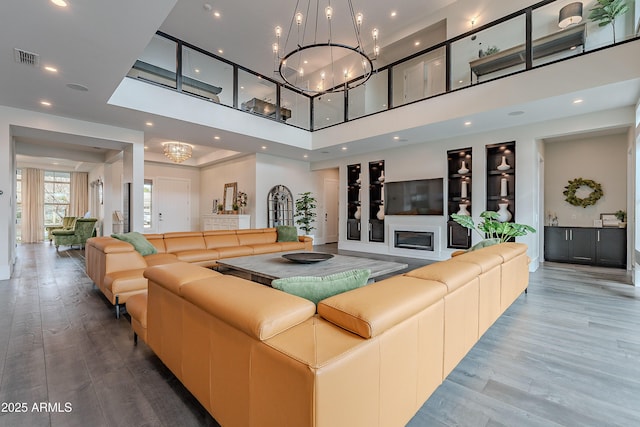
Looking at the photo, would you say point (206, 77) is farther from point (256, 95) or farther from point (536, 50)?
point (536, 50)

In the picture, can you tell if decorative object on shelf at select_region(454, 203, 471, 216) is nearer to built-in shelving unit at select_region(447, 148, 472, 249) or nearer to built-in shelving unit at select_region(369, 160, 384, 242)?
built-in shelving unit at select_region(447, 148, 472, 249)

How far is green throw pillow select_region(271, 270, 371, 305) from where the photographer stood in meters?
1.46

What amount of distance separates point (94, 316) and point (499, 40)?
23.1 ft

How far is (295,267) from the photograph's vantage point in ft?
11.5

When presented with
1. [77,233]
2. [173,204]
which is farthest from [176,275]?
[173,204]

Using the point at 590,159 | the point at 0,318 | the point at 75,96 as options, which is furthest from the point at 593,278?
the point at 75,96

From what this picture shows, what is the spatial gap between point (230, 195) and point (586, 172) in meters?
8.95

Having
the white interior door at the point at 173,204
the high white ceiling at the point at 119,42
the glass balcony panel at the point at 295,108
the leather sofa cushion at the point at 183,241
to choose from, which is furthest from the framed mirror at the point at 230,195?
the leather sofa cushion at the point at 183,241

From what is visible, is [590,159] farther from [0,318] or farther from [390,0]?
[0,318]

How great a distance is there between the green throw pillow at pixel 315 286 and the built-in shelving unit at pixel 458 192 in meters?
5.66

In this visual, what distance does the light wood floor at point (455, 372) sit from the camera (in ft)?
5.17

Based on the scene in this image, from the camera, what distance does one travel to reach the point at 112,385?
6.02ft

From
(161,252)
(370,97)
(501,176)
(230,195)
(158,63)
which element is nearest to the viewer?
→ (161,252)

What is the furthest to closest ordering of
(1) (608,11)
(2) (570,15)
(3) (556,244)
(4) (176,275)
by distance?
1. (3) (556,244)
2. (2) (570,15)
3. (1) (608,11)
4. (4) (176,275)
